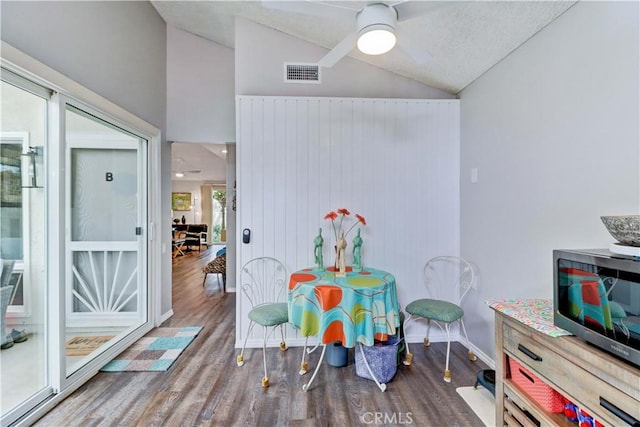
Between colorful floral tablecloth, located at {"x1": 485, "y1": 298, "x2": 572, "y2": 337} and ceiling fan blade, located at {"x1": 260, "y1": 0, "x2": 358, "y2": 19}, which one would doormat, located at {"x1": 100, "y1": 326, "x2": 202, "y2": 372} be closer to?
colorful floral tablecloth, located at {"x1": 485, "y1": 298, "x2": 572, "y2": 337}

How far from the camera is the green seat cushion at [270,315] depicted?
243 centimetres

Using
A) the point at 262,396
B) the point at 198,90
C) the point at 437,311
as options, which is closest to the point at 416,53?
the point at 437,311

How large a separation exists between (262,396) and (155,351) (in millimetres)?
1392

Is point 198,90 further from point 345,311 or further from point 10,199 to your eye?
point 345,311

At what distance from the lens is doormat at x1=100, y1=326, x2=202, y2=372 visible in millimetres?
2639

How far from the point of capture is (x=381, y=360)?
2361 mm

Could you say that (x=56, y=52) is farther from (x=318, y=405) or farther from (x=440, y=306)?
(x=440, y=306)

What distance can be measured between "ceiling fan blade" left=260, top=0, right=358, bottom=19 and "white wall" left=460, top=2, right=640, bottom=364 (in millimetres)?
1420

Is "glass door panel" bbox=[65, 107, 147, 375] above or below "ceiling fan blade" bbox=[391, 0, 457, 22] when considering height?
below

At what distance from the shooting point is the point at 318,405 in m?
2.11

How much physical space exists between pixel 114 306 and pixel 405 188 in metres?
3.34

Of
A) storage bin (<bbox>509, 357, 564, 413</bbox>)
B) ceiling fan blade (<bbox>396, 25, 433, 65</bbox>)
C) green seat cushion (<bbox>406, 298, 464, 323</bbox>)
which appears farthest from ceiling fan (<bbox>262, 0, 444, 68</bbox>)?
green seat cushion (<bbox>406, 298, 464, 323</bbox>)

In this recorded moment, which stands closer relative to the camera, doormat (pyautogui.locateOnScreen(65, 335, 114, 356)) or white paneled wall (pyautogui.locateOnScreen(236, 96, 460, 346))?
doormat (pyautogui.locateOnScreen(65, 335, 114, 356))

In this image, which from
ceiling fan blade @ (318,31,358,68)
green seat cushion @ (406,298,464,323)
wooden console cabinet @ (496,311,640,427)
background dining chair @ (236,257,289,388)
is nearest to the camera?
wooden console cabinet @ (496,311,640,427)
